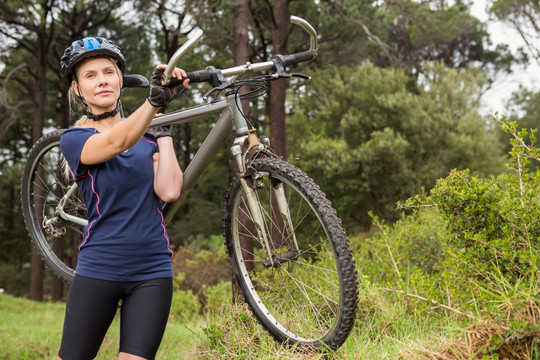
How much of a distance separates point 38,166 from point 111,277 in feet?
7.56

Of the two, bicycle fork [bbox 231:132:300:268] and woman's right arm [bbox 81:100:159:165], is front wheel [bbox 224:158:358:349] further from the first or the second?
woman's right arm [bbox 81:100:159:165]

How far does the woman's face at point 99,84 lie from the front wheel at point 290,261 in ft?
2.76

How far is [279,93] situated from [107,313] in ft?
27.7

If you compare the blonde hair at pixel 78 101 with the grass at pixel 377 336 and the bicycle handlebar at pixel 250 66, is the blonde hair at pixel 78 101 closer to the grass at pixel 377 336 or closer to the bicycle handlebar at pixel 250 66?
the bicycle handlebar at pixel 250 66

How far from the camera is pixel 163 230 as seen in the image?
8.16 feet

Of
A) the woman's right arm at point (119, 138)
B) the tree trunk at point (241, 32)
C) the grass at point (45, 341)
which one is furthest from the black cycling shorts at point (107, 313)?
the tree trunk at point (241, 32)

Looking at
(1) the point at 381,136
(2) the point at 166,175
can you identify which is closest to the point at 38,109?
(1) the point at 381,136

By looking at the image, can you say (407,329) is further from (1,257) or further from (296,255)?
(1,257)

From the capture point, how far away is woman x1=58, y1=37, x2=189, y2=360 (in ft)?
7.61

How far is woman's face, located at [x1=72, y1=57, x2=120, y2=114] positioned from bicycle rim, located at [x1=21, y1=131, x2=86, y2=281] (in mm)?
1512

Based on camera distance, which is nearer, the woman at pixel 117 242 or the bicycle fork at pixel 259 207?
the woman at pixel 117 242

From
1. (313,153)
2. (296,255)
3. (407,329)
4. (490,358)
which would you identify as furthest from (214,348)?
(313,153)

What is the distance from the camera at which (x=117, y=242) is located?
234 centimetres

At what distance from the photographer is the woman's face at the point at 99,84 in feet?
8.25
